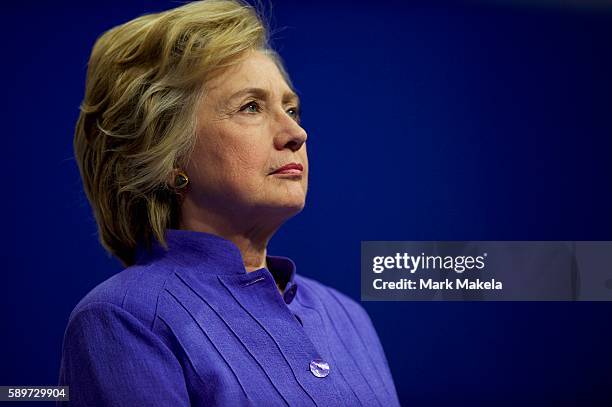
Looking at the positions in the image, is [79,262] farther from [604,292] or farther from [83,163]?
[604,292]

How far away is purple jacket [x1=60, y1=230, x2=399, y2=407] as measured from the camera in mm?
1133

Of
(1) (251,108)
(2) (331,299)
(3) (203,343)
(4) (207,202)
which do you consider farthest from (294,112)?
(3) (203,343)

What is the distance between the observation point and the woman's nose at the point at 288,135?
1341 mm

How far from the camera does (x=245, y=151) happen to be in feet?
4.32

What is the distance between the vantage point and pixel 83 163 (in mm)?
1429

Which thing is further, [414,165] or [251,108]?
[414,165]

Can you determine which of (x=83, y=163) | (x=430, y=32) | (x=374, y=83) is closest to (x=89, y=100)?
(x=83, y=163)

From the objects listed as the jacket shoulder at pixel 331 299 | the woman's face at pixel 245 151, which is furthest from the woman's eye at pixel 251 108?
the jacket shoulder at pixel 331 299

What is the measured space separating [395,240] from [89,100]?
2.33ft

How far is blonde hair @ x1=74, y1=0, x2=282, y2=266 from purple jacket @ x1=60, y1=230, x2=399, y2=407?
0.31ft

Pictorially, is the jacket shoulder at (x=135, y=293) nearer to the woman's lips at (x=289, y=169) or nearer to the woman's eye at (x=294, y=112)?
the woman's lips at (x=289, y=169)

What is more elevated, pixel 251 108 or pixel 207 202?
pixel 251 108

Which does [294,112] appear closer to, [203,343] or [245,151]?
[245,151]

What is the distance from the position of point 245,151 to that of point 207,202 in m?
0.11
